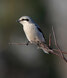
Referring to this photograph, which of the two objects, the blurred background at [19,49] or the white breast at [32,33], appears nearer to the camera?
the white breast at [32,33]

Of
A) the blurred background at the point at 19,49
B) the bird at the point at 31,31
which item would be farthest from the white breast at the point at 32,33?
the blurred background at the point at 19,49

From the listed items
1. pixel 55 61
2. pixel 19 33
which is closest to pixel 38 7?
pixel 19 33

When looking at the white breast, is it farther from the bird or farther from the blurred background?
the blurred background

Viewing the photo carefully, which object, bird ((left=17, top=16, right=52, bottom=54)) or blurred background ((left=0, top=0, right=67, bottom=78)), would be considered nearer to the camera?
bird ((left=17, top=16, right=52, bottom=54))

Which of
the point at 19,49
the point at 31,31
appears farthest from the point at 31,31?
the point at 19,49

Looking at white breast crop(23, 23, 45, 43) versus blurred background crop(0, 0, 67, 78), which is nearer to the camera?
white breast crop(23, 23, 45, 43)

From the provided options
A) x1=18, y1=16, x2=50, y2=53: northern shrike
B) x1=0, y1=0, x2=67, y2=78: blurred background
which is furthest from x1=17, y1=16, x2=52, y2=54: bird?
x1=0, y1=0, x2=67, y2=78: blurred background

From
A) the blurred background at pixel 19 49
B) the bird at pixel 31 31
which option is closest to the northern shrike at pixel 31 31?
the bird at pixel 31 31

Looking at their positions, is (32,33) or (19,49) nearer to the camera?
(32,33)

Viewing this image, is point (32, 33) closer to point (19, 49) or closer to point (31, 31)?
point (31, 31)

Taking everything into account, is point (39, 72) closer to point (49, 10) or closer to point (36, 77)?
point (36, 77)

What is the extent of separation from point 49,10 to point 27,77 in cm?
346

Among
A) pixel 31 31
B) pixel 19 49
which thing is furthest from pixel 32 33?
pixel 19 49

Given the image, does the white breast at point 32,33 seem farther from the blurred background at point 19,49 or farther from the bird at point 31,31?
the blurred background at point 19,49
